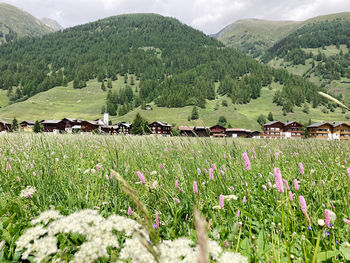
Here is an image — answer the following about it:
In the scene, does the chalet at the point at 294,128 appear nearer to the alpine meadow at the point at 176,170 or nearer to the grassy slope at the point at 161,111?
the alpine meadow at the point at 176,170

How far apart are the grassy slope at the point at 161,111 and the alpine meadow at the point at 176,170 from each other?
109 centimetres

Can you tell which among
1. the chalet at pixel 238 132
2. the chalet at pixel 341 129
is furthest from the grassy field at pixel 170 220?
the chalet at pixel 341 129

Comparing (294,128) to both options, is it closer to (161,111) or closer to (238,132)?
(238,132)

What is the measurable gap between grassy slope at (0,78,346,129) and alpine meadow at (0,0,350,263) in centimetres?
109

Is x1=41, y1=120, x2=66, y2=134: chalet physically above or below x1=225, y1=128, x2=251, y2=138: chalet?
above

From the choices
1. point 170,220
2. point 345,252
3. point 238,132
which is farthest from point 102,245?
point 238,132

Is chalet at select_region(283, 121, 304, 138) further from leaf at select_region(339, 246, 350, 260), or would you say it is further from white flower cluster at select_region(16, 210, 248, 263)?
white flower cluster at select_region(16, 210, 248, 263)

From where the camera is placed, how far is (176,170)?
12.0 feet

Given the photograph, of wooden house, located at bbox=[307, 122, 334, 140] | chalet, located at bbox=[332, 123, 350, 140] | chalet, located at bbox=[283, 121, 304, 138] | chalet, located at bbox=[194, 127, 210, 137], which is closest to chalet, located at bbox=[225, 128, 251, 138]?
chalet, located at bbox=[283, 121, 304, 138]

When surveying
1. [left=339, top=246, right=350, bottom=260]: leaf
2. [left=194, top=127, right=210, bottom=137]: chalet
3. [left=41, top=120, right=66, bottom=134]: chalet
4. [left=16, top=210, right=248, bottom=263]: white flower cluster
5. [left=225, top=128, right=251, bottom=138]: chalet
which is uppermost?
[left=194, top=127, right=210, bottom=137]: chalet

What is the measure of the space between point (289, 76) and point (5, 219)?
703ft

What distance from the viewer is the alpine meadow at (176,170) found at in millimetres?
1175

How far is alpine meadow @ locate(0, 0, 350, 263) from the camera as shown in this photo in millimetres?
1175

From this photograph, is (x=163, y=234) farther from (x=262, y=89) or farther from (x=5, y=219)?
(x=262, y=89)
